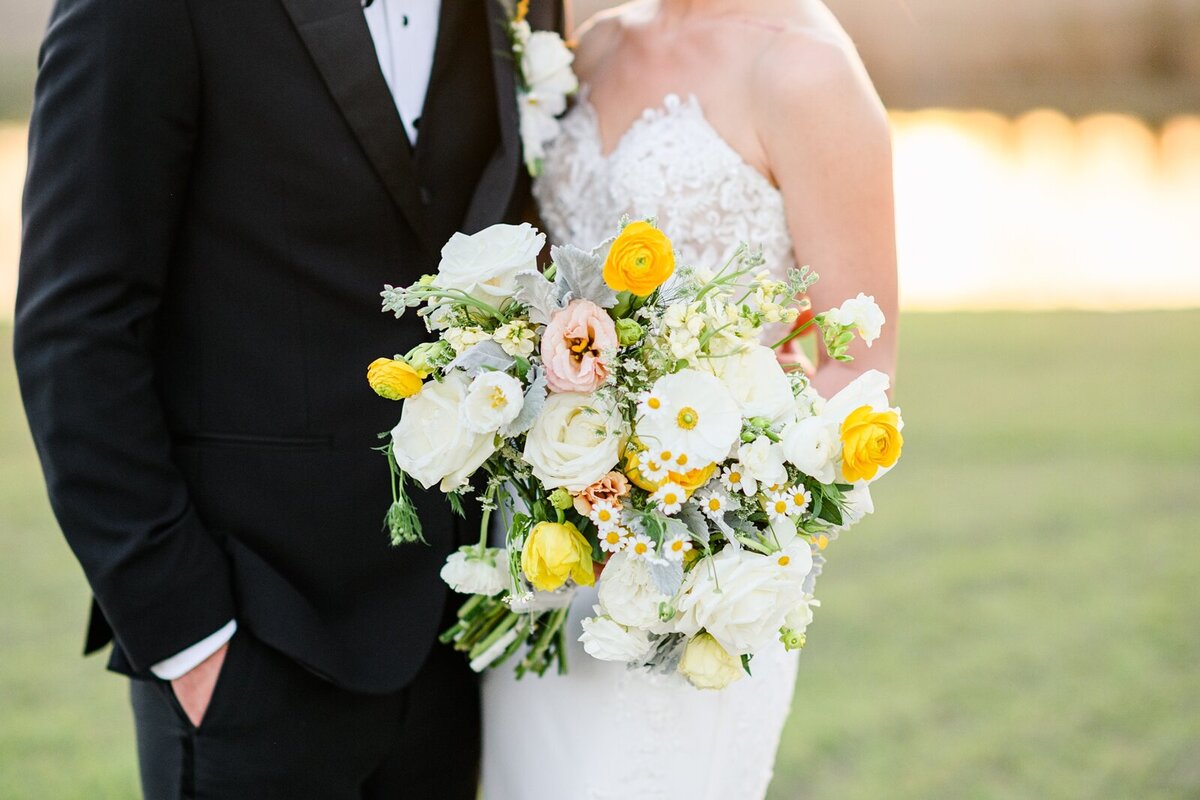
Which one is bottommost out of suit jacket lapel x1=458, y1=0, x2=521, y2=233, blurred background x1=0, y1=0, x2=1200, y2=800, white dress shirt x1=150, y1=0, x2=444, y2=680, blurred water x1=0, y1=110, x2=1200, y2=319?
blurred water x1=0, y1=110, x2=1200, y2=319

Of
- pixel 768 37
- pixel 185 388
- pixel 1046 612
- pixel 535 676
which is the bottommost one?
pixel 1046 612

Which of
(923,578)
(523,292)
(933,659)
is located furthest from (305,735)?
(923,578)

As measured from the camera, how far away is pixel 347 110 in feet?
6.88

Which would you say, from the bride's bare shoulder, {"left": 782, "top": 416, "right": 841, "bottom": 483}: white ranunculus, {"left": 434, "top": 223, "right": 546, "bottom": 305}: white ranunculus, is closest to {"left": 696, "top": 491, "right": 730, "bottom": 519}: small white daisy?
{"left": 782, "top": 416, "right": 841, "bottom": 483}: white ranunculus

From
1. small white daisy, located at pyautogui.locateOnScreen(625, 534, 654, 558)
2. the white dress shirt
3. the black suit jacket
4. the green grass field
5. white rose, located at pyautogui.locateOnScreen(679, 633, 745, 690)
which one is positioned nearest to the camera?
small white daisy, located at pyautogui.locateOnScreen(625, 534, 654, 558)

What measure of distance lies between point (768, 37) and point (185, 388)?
129 cm

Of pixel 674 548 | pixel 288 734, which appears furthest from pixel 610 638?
pixel 288 734

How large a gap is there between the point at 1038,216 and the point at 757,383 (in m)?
13.2

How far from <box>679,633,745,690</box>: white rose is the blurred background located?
1699mm

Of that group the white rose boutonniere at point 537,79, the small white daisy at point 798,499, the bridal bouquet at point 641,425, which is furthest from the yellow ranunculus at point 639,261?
the white rose boutonniere at point 537,79

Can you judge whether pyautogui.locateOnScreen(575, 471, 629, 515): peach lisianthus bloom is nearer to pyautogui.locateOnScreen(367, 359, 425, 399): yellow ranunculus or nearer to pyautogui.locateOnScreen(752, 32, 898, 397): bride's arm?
pyautogui.locateOnScreen(367, 359, 425, 399): yellow ranunculus

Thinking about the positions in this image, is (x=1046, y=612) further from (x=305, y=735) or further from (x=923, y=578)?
(x=305, y=735)

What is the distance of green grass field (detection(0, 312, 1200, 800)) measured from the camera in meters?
4.11

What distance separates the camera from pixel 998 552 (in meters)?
6.00
